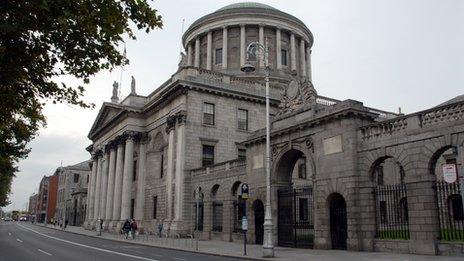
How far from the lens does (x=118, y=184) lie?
5228 cm

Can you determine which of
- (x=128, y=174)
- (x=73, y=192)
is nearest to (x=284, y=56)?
(x=128, y=174)

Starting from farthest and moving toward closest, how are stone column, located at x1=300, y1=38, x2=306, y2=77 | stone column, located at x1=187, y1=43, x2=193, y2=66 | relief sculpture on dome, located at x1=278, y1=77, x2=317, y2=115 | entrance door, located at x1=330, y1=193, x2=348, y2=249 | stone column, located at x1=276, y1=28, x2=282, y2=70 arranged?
1. stone column, located at x1=187, y1=43, x2=193, y2=66
2. stone column, located at x1=300, y1=38, x2=306, y2=77
3. stone column, located at x1=276, y1=28, x2=282, y2=70
4. relief sculpture on dome, located at x1=278, y1=77, x2=317, y2=115
5. entrance door, located at x1=330, y1=193, x2=348, y2=249

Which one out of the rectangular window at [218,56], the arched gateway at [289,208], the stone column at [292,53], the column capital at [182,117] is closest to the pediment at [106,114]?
the column capital at [182,117]

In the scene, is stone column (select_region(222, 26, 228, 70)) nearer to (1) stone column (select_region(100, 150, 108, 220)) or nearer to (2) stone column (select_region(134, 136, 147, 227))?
(2) stone column (select_region(134, 136, 147, 227))

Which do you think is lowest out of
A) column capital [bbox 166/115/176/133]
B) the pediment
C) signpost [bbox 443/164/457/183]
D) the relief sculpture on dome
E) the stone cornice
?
signpost [bbox 443/164/457/183]

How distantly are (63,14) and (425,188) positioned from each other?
1557 centimetres

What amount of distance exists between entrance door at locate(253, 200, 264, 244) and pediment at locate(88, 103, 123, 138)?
27887 millimetres

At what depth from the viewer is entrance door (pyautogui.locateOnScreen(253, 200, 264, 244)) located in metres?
28.3

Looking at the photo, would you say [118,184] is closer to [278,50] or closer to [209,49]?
[209,49]

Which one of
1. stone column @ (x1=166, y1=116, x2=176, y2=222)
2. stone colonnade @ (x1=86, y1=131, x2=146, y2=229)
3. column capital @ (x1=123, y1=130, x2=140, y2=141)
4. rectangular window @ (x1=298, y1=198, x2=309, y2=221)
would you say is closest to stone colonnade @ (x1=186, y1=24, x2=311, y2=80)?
column capital @ (x1=123, y1=130, x2=140, y2=141)

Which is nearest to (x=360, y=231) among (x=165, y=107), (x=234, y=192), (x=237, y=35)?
(x=234, y=192)

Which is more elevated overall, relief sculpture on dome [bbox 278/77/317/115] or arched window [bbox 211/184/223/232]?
relief sculpture on dome [bbox 278/77/317/115]

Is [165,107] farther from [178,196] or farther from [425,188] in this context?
[425,188]

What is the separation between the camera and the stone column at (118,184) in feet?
169
